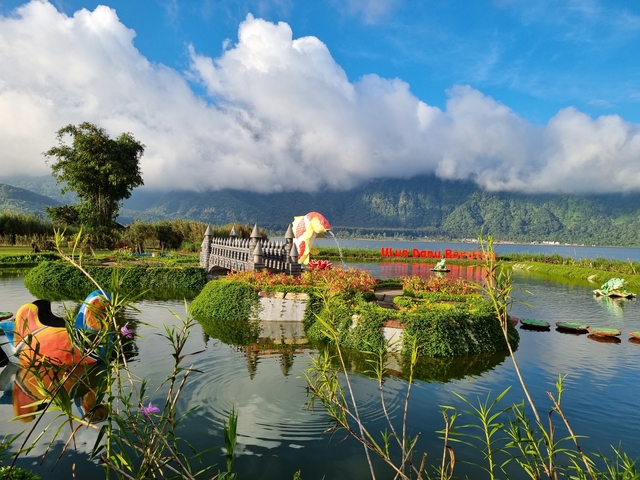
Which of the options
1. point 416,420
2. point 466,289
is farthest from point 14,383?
point 466,289

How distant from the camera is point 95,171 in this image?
121ft

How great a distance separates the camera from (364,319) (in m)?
10.8

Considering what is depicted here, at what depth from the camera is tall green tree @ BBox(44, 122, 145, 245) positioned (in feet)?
119

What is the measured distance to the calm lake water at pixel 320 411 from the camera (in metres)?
5.66

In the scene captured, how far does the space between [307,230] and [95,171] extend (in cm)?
2611

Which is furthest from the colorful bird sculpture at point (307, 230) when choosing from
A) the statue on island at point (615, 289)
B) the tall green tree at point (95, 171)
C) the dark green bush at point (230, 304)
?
the tall green tree at point (95, 171)

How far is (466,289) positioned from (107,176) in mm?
34113

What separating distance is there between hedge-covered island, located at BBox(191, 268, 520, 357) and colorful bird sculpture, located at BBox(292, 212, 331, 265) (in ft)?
15.7

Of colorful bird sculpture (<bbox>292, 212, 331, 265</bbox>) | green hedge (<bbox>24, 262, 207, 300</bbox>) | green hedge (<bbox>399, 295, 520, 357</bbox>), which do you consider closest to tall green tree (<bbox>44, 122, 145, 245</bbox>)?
green hedge (<bbox>24, 262, 207, 300</bbox>)

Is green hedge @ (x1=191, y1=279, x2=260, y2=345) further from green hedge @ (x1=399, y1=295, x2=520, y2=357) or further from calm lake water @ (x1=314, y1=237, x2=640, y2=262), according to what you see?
calm lake water @ (x1=314, y1=237, x2=640, y2=262)

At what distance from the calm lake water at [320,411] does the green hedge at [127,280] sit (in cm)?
868

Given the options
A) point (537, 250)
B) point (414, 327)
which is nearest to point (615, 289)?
point (414, 327)

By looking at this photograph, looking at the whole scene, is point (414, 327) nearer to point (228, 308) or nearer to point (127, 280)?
point (228, 308)

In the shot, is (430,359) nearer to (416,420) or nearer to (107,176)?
(416,420)
